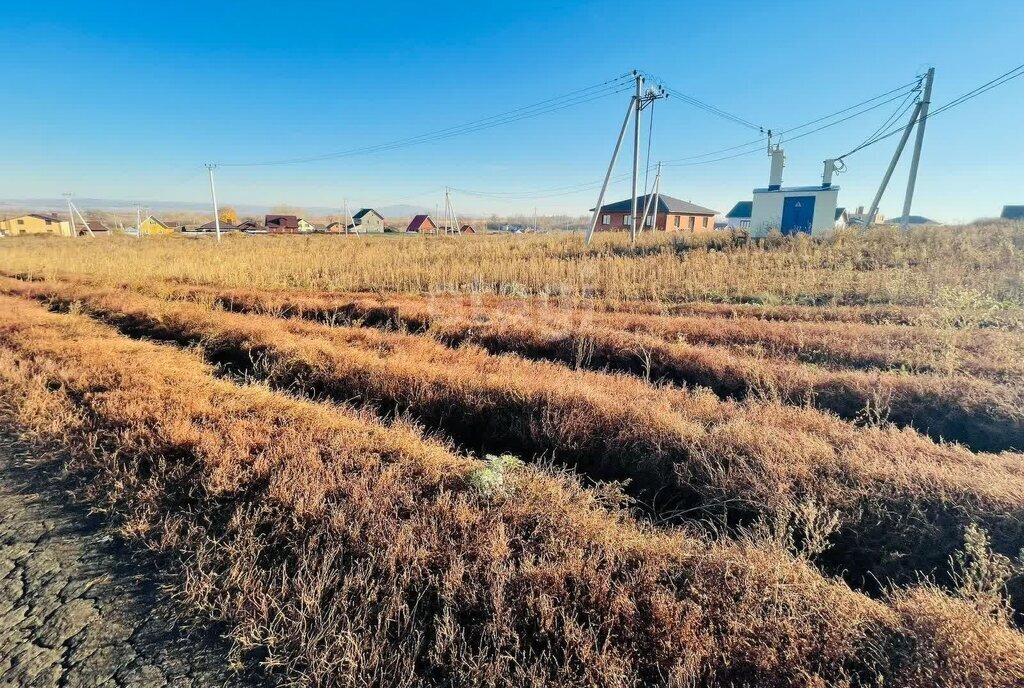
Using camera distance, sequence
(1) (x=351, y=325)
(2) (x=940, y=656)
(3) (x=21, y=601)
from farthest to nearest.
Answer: (1) (x=351, y=325) → (3) (x=21, y=601) → (2) (x=940, y=656)

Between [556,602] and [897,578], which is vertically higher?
[556,602]

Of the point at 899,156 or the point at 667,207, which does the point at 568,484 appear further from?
the point at 667,207

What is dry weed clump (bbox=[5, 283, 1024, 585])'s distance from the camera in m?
3.37

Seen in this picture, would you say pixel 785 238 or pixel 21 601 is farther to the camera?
pixel 785 238

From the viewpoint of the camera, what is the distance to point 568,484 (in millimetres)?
3924

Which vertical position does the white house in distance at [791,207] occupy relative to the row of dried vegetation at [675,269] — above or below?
above

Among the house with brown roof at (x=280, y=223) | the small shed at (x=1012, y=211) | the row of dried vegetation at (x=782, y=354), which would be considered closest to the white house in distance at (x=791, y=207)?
the row of dried vegetation at (x=782, y=354)

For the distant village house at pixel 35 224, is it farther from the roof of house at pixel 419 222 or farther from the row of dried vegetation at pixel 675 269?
the row of dried vegetation at pixel 675 269

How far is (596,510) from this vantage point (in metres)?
3.40

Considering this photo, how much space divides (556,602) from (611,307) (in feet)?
30.8

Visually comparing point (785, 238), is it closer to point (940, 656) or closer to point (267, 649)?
point (940, 656)

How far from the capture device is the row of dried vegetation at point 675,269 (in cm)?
1154

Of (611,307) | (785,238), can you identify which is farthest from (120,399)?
(785,238)

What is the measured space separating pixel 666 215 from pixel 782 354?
143ft
